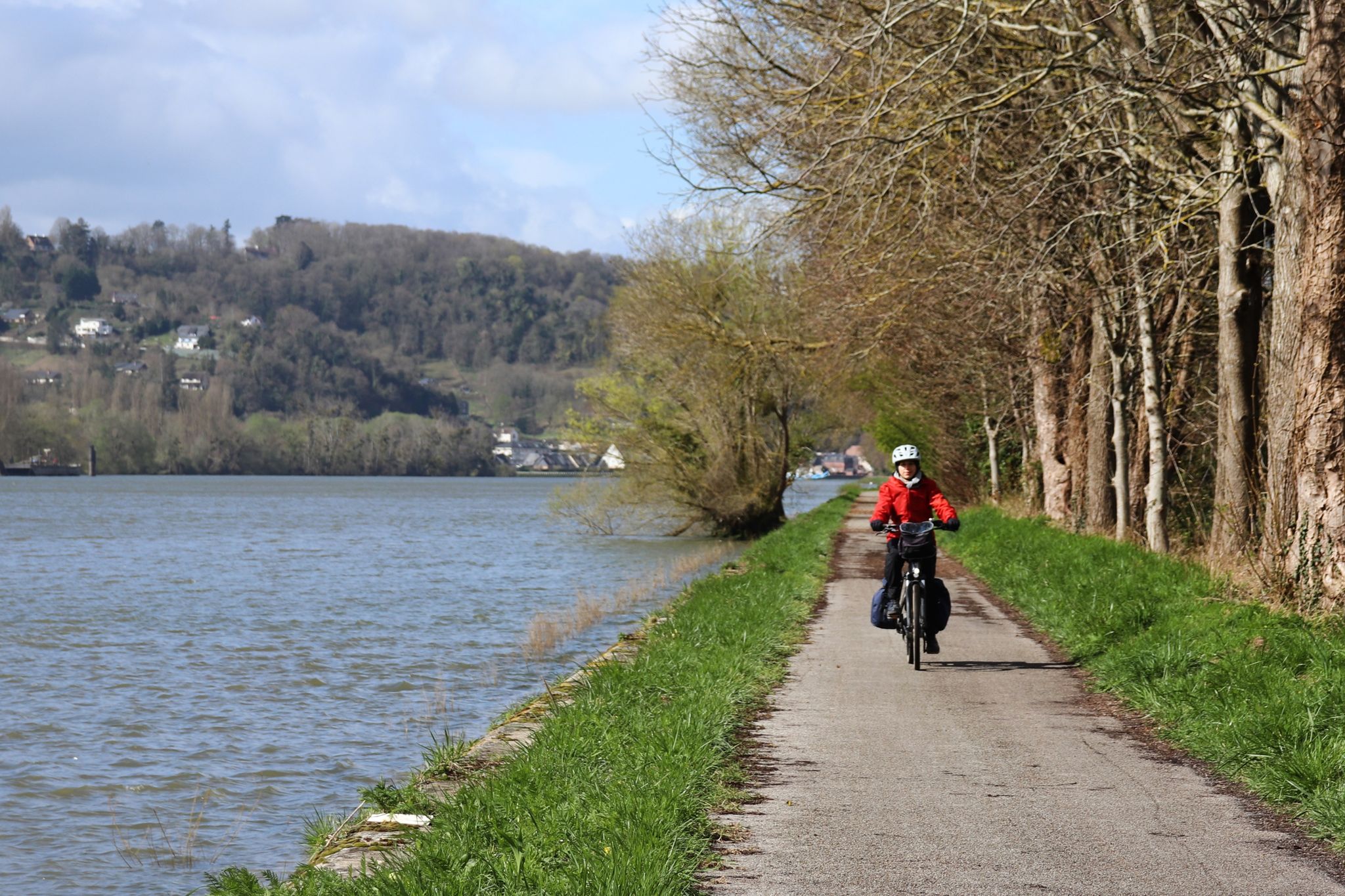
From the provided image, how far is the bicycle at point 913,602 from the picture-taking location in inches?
468

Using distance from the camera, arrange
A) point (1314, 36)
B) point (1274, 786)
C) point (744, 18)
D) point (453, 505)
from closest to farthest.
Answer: point (1274, 786) < point (1314, 36) < point (744, 18) < point (453, 505)

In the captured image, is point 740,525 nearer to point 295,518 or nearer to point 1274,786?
point 295,518

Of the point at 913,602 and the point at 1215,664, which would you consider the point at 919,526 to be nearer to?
the point at 913,602

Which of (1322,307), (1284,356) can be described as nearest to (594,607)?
(1284,356)

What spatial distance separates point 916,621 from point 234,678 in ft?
29.7

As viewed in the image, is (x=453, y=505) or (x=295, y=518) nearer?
(x=295, y=518)

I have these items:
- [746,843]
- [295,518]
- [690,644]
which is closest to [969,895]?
[746,843]

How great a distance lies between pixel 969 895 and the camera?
551 centimetres

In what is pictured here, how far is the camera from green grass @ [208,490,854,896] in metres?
5.70

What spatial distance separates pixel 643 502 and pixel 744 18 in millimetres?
27751

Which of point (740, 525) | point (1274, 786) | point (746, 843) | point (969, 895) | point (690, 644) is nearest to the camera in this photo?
point (969, 895)

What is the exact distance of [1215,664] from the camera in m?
9.81

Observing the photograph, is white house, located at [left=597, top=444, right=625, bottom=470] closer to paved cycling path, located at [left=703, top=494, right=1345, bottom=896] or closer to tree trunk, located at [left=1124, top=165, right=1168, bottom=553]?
tree trunk, located at [left=1124, top=165, right=1168, bottom=553]

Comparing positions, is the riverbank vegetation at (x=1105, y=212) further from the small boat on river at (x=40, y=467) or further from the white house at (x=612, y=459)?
the small boat on river at (x=40, y=467)
